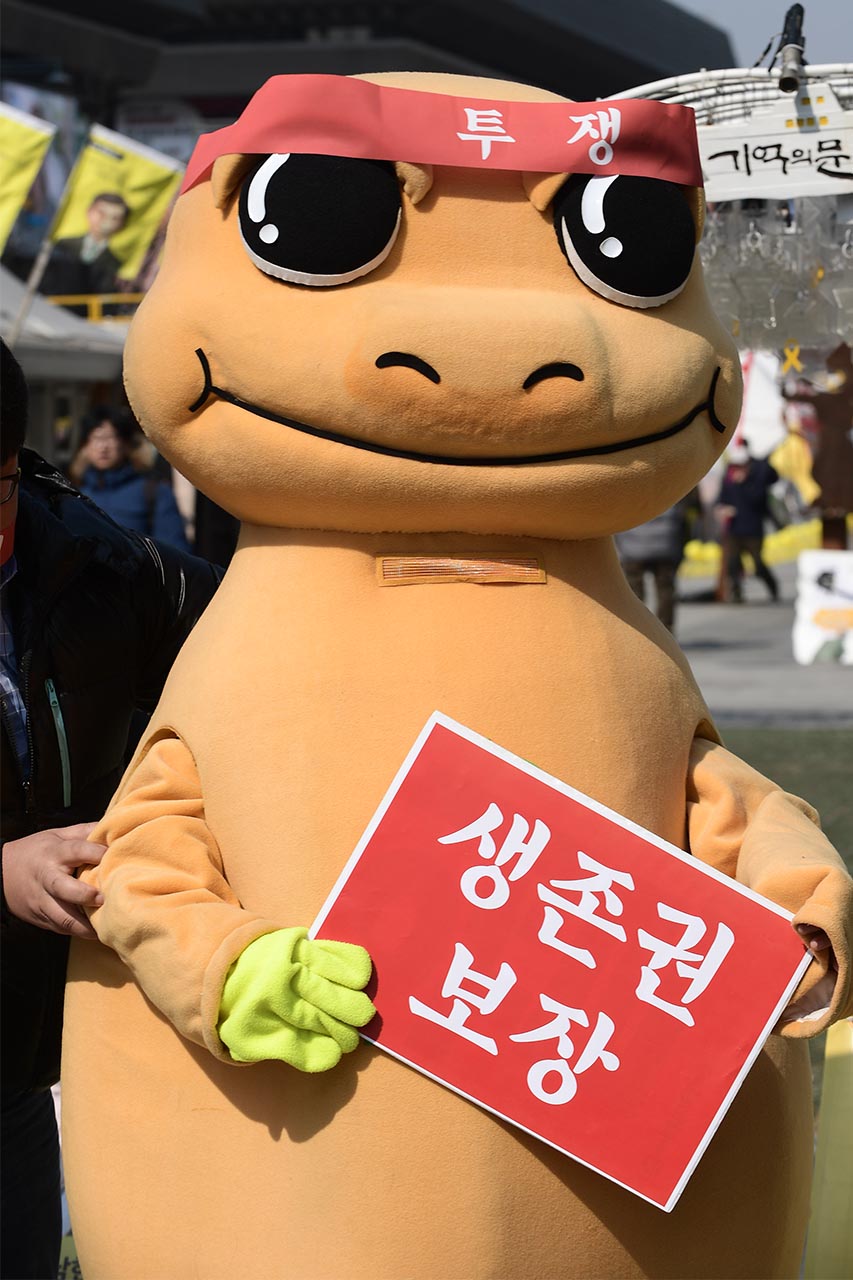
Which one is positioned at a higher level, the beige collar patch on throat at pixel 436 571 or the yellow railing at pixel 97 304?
the beige collar patch on throat at pixel 436 571

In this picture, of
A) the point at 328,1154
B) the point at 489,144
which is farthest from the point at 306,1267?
the point at 489,144

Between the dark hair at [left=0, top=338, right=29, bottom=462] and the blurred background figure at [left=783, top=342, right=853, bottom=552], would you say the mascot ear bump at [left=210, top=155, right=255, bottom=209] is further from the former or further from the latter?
the blurred background figure at [left=783, top=342, right=853, bottom=552]

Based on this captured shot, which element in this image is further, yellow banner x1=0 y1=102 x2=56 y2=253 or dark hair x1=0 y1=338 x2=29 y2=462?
yellow banner x1=0 y1=102 x2=56 y2=253

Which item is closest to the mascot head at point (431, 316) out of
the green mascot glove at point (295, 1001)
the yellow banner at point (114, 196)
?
the green mascot glove at point (295, 1001)

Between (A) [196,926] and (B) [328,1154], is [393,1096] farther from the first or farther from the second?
(A) [196,926]

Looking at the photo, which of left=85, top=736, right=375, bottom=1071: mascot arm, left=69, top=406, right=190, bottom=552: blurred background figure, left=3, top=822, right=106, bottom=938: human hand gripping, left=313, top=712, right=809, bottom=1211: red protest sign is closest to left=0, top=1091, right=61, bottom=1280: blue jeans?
left=3, top=822, right=106, bottom=938: human hand gripping

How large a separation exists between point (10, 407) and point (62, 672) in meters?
0.43

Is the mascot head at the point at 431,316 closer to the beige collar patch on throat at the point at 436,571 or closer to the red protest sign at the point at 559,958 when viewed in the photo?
the beige collar patch on throat at the point at 436,571

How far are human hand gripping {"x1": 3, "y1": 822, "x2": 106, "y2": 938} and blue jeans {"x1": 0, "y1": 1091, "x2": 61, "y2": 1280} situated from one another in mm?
551

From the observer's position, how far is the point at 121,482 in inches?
313

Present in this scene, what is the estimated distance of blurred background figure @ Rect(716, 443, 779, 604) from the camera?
627 inches

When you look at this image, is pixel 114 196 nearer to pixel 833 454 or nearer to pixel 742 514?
pixel 833 454

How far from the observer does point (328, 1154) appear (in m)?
2.30

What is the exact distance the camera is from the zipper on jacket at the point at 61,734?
2.71 m
